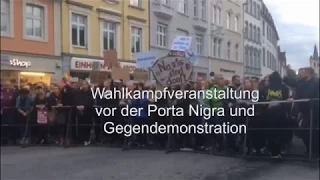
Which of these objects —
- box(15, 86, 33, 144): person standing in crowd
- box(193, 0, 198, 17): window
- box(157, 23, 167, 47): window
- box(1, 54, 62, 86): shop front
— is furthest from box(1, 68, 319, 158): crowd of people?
box(193, 0, 198, 17): window

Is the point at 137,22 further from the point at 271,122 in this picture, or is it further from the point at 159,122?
the point at 271,122

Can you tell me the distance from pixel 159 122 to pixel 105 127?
28cm

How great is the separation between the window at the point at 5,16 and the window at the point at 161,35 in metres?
0.66

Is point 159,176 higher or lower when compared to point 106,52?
lower

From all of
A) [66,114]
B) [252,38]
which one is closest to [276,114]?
[252,38]

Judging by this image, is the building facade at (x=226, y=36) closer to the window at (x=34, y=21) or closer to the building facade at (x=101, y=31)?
the building facade at (x=101, y=31)

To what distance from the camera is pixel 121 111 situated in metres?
2.28

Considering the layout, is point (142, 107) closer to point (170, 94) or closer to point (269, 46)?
point (170, 94)

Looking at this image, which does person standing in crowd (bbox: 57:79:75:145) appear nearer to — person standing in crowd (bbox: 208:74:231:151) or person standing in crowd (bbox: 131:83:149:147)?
person standing in crowd (bbox: 131:83:149:147)

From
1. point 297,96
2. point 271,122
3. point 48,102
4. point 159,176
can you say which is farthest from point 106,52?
point 48,102

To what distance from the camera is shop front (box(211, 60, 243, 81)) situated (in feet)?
7.43

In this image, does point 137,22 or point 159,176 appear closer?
point 137,22

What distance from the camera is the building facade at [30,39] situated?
2209 millimetres

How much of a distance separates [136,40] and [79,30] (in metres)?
0.23
